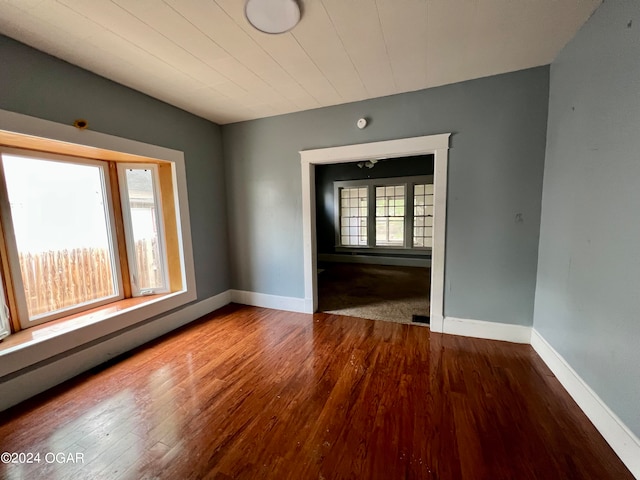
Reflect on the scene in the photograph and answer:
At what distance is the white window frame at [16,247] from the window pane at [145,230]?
17 cm

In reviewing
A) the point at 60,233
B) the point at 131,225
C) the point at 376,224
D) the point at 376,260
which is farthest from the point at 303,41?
the point at 376,260

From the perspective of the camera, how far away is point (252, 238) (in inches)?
137

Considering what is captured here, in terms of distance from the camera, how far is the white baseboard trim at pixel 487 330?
2.37 meters

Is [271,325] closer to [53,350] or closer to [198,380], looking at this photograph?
[198,380]

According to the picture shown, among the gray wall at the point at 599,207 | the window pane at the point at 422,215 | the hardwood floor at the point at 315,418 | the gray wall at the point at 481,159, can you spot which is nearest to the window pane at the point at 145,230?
the hardwood floor at the point at 315,418

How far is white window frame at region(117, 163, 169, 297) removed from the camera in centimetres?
266

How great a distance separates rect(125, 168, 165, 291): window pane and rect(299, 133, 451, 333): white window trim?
5.64 feet

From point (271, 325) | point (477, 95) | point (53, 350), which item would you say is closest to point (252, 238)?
point (271, 325)

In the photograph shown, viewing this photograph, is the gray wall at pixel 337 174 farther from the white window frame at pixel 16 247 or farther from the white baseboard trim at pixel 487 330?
the white window frame at pixel 16 247

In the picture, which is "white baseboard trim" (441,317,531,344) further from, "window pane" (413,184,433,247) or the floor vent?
"window pane" (413,184,433,247)

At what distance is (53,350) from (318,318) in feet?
7.67

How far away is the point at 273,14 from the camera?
4.81 feet

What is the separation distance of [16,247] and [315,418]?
2618 millimetres

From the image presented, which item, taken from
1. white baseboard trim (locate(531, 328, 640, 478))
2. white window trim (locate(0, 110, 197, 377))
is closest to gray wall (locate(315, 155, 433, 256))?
white window trim (locate(0, 110, 197, 377))
